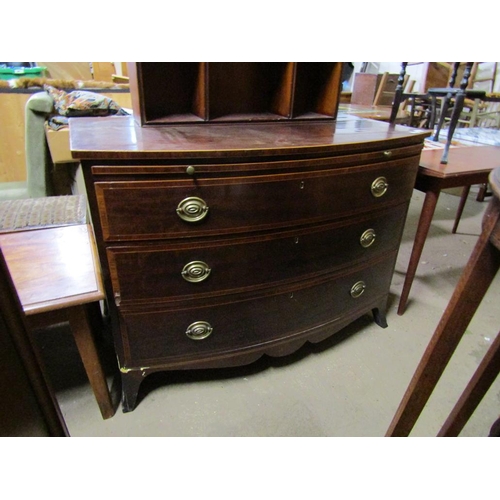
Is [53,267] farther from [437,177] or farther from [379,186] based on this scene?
[437,177]

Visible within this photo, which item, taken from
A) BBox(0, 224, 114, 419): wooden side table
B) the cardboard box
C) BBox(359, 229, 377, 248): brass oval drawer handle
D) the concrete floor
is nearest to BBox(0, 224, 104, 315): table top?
BBox(0, 224, 114, 419): wooden side table

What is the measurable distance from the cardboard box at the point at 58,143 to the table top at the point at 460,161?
63.6 inches

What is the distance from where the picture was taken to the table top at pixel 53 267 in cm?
84

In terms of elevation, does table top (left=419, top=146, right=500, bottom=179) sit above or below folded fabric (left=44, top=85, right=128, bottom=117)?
below

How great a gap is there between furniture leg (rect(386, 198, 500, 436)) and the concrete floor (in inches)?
13.4

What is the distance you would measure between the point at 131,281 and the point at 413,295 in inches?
57.5

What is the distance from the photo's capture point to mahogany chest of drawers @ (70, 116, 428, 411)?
2.57ft

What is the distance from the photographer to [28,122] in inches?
66.6

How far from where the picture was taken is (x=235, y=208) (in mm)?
854

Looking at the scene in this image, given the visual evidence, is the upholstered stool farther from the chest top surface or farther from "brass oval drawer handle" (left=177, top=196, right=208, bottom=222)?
"brass oval drawer handle" (left=177, top=196, right=208, bottom=222)

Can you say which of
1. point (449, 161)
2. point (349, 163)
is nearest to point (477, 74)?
point (449, 161)

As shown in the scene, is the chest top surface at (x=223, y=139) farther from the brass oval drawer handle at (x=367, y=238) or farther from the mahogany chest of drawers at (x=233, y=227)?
the brass oval drawer handle at (x=367, y=238)

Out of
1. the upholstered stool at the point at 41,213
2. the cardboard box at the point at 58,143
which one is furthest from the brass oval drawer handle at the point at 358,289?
the cardboard box at the point at 58,143

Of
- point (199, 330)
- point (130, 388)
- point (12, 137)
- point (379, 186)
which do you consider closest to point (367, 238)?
point (379, 186)
